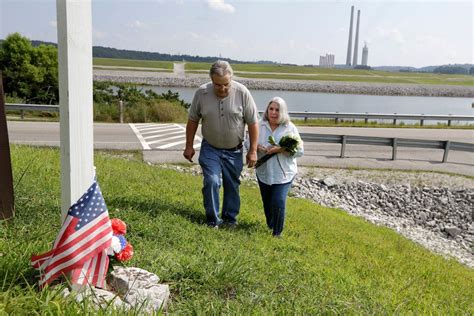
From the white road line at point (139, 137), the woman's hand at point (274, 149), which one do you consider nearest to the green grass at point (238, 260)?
the woman's hand at point (274, 149)

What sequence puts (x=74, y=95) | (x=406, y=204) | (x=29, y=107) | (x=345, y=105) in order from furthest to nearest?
(x=345, y=105) < (x=29, y=107) < (x=406, y=204) < (x=74, y=95)

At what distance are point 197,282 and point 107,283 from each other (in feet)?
2.08

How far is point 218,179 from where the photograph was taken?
18.0ft

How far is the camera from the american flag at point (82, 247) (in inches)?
111

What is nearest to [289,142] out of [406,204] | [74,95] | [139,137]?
[74,95]

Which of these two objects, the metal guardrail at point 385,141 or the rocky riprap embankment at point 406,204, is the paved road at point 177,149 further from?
the rocky riprap embankment at point 406,204

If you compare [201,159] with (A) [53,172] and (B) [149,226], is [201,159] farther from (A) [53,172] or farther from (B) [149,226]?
(A) [53,172]

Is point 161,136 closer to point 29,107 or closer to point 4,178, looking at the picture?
point 29,107

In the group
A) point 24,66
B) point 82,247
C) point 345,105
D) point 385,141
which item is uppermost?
point 24,66

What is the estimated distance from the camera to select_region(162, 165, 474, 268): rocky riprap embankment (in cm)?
1056

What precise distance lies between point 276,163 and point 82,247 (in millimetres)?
3317

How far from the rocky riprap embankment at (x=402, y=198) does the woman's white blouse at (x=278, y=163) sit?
487 cm

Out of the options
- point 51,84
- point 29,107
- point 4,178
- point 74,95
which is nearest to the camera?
point 74,95

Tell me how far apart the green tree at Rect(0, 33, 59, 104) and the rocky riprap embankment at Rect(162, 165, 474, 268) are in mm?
15281
